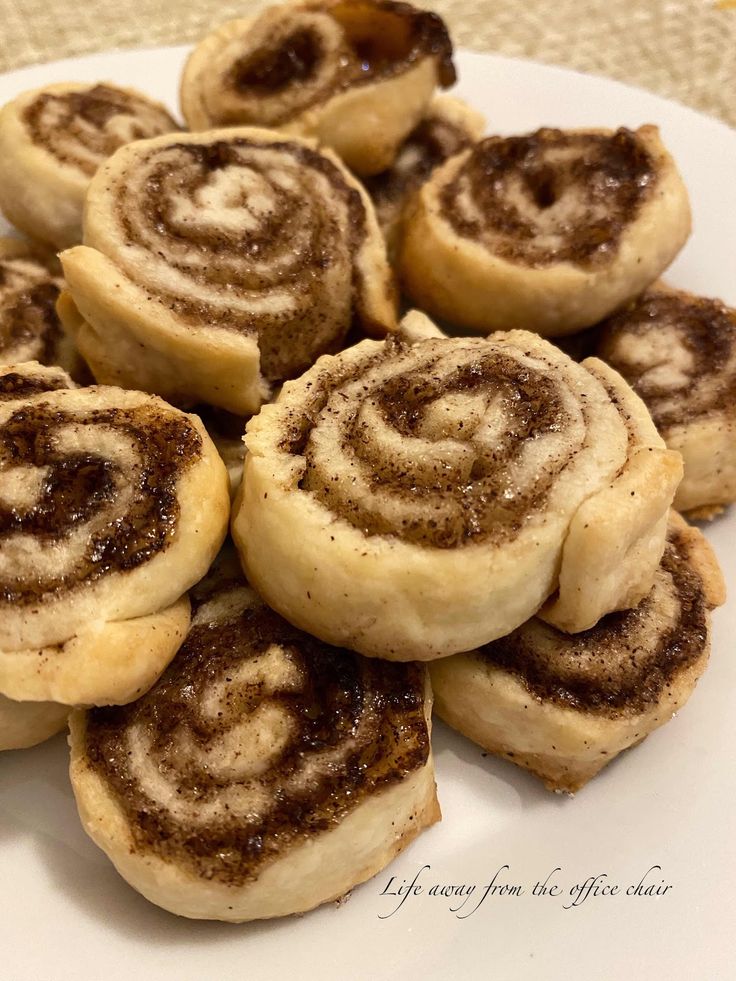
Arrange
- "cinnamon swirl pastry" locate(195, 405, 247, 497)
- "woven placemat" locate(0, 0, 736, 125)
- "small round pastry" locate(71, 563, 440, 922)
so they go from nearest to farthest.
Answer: "small round pastry" locate(71, 563, 440, 922)
"cinnamon swirl pastry" locate(195, 405, 247, 497)
"woven placemat" locate(0, 0, 736, 125)

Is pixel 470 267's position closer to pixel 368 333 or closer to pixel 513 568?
pixel 368 333

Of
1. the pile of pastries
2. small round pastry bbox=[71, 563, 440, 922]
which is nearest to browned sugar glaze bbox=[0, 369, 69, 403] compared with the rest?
the pile of pastries

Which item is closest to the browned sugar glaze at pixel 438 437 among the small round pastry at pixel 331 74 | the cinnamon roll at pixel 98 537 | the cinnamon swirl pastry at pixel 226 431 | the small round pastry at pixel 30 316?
the cinnamon roll at pixel 98 537

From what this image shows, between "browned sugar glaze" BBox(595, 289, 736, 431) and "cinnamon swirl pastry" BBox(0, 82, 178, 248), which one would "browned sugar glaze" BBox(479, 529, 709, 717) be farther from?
"cinnamon swirl pastry" BBox(0, 82, 178, 248)

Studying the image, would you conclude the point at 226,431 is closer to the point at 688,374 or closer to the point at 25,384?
the point at 25,384

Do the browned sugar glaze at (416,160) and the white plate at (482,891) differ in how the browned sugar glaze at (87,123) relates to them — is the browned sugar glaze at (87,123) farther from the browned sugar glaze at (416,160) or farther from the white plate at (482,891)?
the white plate at (482,891)

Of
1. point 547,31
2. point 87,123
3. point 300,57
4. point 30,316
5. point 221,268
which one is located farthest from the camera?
point 547,31

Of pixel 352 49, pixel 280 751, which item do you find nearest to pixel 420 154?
pixel 352 49
